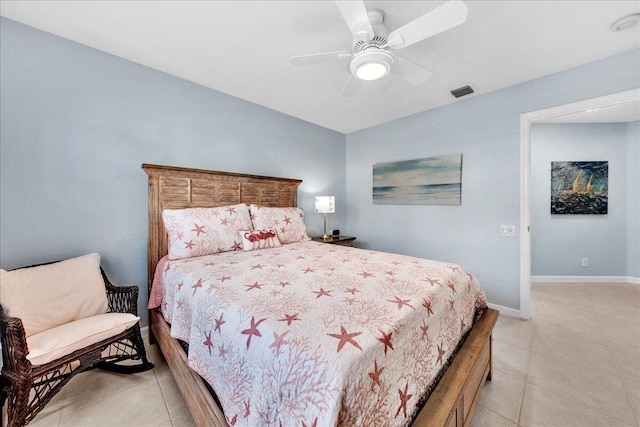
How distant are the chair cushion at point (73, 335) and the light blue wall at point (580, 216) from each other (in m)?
5.36

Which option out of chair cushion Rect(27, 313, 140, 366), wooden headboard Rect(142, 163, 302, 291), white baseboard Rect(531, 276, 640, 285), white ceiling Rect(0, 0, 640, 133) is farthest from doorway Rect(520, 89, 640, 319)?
chair cushion Rect(27, 313, 140, 366)

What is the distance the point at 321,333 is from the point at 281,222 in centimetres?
196

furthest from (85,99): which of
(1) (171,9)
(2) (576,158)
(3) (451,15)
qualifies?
(2) (576,158)

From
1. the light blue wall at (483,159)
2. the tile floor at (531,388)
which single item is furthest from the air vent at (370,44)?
the tile floor at (531,388)

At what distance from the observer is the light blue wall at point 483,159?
2336 mm

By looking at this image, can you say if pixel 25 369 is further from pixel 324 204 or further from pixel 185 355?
pixel 324 204

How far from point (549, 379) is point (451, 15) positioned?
2462mm

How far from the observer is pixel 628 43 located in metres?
1.98

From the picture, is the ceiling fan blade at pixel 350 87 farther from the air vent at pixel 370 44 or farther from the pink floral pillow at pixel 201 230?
the pink floral pillow at pixel 201 230

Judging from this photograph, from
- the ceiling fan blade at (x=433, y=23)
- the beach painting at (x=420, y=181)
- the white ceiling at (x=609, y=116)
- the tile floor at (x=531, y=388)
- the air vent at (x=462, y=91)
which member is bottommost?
the tile floor at (x=531, y=388)

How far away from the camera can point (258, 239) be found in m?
2.38

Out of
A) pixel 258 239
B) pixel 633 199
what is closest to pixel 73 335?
pixel 258 239

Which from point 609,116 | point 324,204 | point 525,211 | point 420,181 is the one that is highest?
point 609,116

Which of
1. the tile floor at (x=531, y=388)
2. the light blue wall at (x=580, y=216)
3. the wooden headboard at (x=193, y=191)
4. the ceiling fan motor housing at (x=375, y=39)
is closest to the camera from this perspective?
the tile floor at (x=531, y=388)
